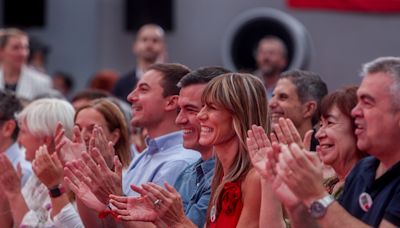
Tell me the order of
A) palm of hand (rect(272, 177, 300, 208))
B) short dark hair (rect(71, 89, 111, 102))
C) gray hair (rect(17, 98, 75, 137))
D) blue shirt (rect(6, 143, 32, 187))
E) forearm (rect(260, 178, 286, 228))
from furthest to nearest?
short dark hair (rect(71, 89, 111, 102)) < blue shirt (rect(6, 143, 32, 187)) < gray hair (rect(17, 98, 75, 137)) < forearm (rect(260, 178, 286, 228)) < palm of hand (rect(272, 177, 300, 208))

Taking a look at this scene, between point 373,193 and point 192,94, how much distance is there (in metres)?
1.29

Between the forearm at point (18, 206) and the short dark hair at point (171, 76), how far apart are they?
95 cm

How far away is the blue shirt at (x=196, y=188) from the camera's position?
4.26 metres

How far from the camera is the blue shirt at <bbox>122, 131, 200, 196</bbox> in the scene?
4.74 m

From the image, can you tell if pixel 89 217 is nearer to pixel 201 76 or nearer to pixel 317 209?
pixel 201 76

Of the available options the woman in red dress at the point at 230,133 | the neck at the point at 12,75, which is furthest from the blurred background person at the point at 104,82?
the woman in red dress at the point at 230,133

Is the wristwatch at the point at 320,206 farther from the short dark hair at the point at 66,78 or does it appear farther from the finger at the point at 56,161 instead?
the short dark hair at the point at 66,78

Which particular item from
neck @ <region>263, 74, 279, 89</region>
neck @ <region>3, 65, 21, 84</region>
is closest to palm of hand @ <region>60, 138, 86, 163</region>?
neck @ <region>263, 74, 279, 89</region>

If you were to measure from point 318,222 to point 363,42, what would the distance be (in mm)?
7455

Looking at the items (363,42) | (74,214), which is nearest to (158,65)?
(74,214)

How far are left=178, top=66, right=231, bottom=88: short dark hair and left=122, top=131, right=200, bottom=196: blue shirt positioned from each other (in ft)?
1.09

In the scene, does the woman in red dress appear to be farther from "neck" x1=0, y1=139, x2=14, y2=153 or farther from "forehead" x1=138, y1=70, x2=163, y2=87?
"neck" x1=0, y1=139, x2=14, y2=153

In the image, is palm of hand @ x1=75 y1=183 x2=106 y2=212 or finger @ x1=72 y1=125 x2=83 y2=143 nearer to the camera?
palm of hand @ x1=75 y1=183 x2=106 y2=212

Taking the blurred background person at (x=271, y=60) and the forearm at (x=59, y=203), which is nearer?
the forearm at (x=59, y=203)
